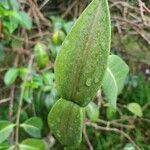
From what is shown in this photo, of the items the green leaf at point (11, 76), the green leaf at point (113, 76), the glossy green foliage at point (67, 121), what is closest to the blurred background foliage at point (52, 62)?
the green leaf at point (11, 76)

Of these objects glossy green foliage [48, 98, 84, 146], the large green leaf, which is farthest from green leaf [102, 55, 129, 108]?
the large green leaf

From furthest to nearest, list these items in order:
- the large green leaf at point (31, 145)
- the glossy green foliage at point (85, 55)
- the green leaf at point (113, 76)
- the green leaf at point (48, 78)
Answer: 1. the green leaf at point (48, 78)
2. the large green leaf at point (31, 145)
3. the green leaf at point (113, 76)
4. the glossy green foliage at point (85, 55)

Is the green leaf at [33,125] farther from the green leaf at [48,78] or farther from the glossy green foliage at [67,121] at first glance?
the glossy green foliage at [67,121]

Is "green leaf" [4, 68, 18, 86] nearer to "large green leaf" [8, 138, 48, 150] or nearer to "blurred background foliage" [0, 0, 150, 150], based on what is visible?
"blurred background foliage" [0, 0, 150, 150]

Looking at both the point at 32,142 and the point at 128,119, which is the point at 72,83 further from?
the point at 128,119

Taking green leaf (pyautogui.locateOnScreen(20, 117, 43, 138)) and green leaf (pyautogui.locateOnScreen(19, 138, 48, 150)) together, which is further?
green leaf (pyautogui.locateOnScreen(20, 117, 43, 138))

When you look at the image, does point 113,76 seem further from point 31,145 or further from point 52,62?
point 52,62

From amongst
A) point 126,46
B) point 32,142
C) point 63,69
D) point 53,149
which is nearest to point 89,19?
point 63,69
